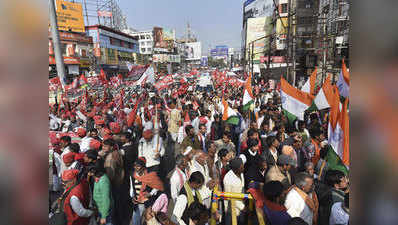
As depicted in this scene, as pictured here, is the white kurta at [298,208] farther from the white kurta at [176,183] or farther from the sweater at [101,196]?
the sweater at [101,196]

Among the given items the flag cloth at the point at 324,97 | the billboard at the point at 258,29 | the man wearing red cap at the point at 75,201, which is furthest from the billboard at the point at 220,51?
the man wearing red cap at the point at 75,201

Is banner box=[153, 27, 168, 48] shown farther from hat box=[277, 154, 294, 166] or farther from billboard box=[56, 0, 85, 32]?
hat box=[277, 154, 294, 166]

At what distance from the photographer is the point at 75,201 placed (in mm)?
2658

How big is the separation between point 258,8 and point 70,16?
33.5 metres

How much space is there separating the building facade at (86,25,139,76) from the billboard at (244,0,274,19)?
26444 millimetres

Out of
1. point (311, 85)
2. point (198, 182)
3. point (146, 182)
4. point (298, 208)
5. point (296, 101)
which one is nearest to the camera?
point (298, 208)

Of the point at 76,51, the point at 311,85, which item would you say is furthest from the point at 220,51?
the point at 311,85

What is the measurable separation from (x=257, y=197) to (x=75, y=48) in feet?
120

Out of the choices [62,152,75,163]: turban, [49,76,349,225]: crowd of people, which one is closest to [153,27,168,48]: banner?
[49,76,349,225]: crowd of people

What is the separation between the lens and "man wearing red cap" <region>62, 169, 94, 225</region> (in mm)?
2646

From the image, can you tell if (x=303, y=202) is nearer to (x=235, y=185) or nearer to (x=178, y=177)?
(x=235, y=185)
